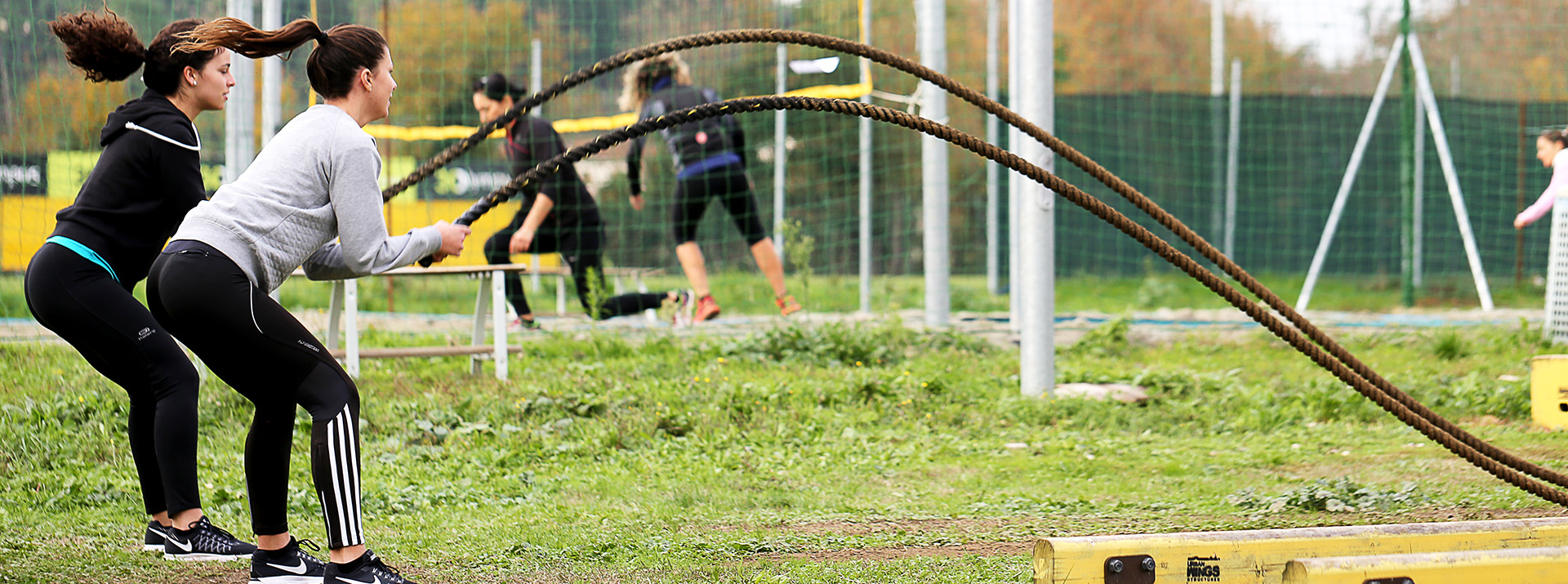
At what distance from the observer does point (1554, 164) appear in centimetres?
794

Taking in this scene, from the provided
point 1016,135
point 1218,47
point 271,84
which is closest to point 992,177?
point 1016,135

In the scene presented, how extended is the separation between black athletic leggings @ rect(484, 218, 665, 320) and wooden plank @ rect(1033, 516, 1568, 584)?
4.97 m

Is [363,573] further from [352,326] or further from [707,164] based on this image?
[707,164]

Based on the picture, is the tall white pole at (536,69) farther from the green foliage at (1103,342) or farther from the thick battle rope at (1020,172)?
the thick battle rope at (1020,172)

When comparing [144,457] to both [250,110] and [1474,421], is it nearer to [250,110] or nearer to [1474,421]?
[250,110]

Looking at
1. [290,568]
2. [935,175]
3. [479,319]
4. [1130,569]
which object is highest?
[935,175]

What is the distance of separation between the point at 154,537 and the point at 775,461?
86.5 inches

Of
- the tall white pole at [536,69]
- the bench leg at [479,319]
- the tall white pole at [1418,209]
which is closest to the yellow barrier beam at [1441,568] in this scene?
the bench leg at [479,319]

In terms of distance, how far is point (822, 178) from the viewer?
1120 cm

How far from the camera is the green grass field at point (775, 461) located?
11.2ft

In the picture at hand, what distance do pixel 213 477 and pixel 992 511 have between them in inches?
110

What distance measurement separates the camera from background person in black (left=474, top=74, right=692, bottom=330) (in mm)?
6969

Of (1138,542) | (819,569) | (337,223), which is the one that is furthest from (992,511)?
(337,223)

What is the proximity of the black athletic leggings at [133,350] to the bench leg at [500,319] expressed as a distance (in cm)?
255
